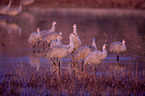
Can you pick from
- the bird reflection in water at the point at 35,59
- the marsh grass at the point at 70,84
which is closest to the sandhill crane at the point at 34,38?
the bird reflection in water at the point at 35,59

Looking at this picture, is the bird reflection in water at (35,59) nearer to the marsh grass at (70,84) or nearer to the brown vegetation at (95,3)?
the marsh grass at (70,84)

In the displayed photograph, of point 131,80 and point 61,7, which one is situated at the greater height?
point 61,7

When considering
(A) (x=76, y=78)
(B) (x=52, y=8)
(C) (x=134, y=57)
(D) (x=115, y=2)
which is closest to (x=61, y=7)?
(B) (x=52, y=8)

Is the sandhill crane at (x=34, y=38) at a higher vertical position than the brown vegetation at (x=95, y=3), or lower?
lower

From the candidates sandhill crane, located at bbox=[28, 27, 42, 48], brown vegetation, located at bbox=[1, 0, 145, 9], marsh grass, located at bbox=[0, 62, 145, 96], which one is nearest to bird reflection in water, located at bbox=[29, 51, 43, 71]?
sandhill crane, located at bbox=[28, 27, 42, 48]

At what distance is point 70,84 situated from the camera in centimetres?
898

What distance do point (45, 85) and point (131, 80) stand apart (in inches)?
99.5

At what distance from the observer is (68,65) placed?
11.9m

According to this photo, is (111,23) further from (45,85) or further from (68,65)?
(45,85)

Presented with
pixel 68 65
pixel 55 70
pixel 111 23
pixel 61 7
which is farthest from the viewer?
pixel 61 7

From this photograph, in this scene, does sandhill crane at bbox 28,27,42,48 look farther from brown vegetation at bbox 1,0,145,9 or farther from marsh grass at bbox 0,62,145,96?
brown vegetation at bbox 1,0,145,9

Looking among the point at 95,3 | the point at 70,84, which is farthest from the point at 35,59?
the point at 95,3

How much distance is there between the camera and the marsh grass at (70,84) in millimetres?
8469

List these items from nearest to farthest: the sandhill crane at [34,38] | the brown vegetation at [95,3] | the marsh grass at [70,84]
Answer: the marsh grass at [70,84] < the sandhill crane at [34,38] < the brown vegetation at [95,3]
